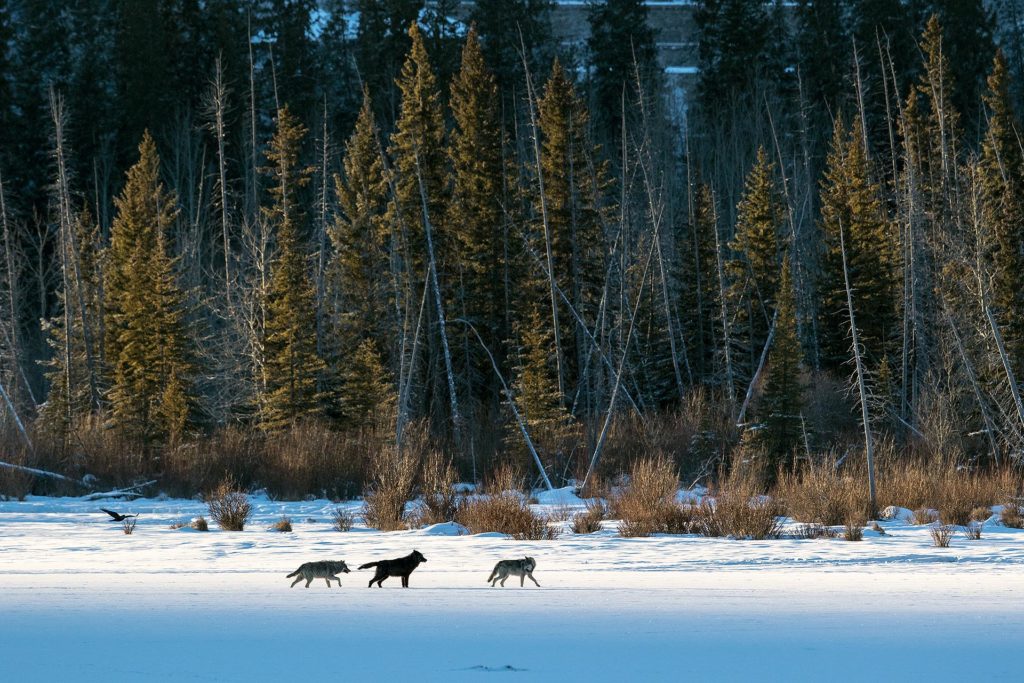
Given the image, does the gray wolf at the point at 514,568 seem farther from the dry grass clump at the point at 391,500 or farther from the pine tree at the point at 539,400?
the pine tree at the point at 539,400

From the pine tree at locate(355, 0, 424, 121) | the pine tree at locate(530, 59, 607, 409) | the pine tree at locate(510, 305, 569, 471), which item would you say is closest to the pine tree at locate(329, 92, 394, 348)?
the pine tree at locate(530, 59, 607, 409)

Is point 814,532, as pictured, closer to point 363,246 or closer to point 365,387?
point 365,387

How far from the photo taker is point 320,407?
100ft

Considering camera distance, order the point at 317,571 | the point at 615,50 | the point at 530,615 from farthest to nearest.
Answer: the point at 615,50 → the point at 317,571 → the point at 530,615

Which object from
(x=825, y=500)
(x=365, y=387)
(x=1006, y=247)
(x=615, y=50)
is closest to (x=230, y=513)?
(x=825, y=500)

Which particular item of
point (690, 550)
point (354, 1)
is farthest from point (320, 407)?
point (354, 1)

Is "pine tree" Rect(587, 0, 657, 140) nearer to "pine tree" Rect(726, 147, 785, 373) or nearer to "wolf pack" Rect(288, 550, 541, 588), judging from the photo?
"pine tree" Rect(726, 147, 785, 373)

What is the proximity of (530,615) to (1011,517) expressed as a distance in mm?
11083

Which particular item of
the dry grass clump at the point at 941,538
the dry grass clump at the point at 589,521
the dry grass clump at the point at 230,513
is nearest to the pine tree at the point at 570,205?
the dry grass clump at the point at 589,521

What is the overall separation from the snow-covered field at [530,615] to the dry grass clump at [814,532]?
1.34 meters

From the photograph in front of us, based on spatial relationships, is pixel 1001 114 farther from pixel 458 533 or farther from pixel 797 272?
pixel 458 533

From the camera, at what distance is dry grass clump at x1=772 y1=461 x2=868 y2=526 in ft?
52.0

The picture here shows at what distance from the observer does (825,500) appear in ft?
52.3

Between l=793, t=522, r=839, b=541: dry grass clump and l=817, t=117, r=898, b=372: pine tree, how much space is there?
22.0 m
